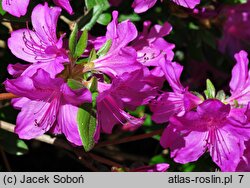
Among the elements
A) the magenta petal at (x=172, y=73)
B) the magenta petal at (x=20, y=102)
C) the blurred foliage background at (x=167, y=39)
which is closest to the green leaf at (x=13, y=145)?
the blurred foliage background at (x=167, y=39)

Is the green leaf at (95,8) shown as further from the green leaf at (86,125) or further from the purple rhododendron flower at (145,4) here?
the green leaf at (86,125)

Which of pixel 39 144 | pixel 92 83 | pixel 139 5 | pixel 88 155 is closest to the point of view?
pixel 92 83

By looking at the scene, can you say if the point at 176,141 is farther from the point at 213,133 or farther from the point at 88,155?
the point at 88,155

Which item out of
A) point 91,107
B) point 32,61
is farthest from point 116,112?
point 32,61

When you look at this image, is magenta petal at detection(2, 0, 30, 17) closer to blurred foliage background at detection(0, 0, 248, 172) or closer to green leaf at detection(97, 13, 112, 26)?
blurred foliage background at detection(0, 0, 248, 172)

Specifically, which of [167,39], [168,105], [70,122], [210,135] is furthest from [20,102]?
[167,39]

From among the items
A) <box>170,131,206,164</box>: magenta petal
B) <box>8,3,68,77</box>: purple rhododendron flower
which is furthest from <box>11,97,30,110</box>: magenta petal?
<box>170,131,206,164</box>: magenta petal
